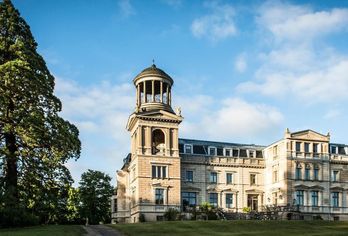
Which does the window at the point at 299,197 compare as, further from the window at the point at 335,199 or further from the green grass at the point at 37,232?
the green grass at the point at 37,232

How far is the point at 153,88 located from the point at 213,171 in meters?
15.1

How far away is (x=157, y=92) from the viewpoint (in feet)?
236

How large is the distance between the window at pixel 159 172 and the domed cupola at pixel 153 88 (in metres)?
8.35

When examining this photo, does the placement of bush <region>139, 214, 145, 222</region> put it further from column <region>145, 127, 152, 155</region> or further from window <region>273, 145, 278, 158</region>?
window <region>273, 145, 278, 158</region>

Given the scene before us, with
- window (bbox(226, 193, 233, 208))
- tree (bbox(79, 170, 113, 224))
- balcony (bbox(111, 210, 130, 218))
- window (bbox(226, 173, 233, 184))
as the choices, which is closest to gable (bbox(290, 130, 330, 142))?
window (bbox(226, 173, 233, 184))

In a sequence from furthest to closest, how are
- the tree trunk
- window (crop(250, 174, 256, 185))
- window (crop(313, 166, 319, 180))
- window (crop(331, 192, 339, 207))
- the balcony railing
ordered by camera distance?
1. window (crop(250, 174, 256, 185))
2. window (crop(331, 192, 339, 207))
3. window (crop(313, 166, 319, 180))
4. the balcony railing
5. the tree trunk

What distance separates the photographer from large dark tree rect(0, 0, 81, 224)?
127 feet

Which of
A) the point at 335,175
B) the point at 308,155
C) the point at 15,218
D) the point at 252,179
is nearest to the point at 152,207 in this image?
the point at 252,179

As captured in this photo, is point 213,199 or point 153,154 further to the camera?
point 213,199

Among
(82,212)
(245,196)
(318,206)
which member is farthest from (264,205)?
(82,212)

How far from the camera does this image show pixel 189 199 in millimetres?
70312

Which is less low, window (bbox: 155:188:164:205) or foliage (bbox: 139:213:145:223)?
window (bbox: 155:188:164:205)

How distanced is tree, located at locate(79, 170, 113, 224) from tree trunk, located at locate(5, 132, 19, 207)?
131ft

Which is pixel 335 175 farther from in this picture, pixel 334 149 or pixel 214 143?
pixel 214 143
